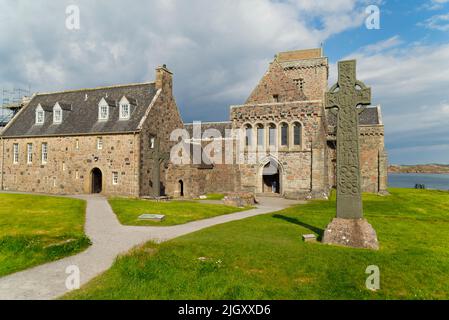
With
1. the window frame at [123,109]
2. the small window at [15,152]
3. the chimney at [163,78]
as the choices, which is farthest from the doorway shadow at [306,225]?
the small window at [15,152]

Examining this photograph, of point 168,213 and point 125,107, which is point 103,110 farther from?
point 168,213

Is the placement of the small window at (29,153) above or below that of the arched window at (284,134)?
below

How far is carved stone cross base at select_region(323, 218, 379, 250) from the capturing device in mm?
11602

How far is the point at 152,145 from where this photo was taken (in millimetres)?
34219

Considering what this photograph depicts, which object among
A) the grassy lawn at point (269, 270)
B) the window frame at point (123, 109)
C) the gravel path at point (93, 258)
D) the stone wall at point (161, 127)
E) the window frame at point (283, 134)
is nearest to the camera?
the grassy lawn at point (269, 270)

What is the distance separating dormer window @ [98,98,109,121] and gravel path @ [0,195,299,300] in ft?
61.6

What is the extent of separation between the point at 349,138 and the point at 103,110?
29913 mm

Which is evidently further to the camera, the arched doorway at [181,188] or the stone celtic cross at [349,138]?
the arched doorway at [181,188]

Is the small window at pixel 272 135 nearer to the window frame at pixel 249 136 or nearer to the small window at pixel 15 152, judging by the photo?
the window frame at pixel 249 136

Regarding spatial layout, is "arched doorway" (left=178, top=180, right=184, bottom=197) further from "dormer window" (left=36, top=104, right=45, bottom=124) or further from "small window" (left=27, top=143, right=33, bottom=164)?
"dormer window" (left=36, top=104, right=45, bottom=124)

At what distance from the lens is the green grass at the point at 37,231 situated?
411 inches

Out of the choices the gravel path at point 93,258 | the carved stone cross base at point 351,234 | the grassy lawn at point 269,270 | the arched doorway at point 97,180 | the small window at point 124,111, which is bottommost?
the gravel path at point 93,258

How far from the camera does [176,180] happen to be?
3522 centimetres

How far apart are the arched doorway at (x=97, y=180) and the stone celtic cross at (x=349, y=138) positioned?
29.3 metres
